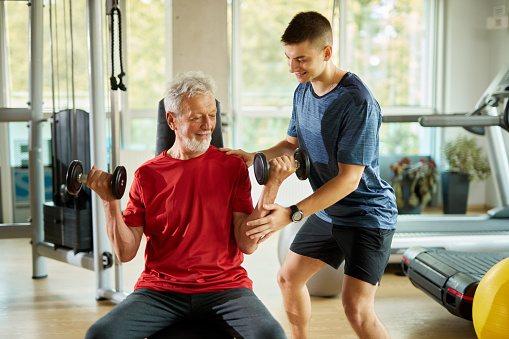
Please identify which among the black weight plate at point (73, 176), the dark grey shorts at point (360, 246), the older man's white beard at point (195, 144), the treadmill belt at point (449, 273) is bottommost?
the treadmill belt at point (449, 273)

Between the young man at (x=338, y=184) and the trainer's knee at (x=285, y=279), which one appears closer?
the young man at (x=338, y=184)

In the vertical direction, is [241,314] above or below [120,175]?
below

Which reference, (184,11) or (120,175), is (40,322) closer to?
(120,175)

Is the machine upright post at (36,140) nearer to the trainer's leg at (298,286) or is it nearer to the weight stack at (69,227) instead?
the weight stack at (69,227)

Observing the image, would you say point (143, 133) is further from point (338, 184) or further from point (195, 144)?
point (338, 184)

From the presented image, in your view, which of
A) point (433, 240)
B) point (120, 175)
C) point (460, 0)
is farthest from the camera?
point (460, 0)

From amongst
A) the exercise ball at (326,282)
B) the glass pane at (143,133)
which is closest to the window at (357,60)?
the glass pane at (143,133)

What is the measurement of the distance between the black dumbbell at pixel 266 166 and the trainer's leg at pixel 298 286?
449 millimetres

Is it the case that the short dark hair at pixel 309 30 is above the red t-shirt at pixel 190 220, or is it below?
above

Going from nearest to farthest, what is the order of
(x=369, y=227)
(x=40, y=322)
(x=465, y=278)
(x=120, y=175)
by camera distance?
(x=120, y=175)
(x=369, y=227)
(x=465, y=278)
(x=40, y=322)

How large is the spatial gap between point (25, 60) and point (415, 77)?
4.09 m

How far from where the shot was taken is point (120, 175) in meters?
1.46

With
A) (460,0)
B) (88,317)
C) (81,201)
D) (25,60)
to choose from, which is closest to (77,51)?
(25,60)

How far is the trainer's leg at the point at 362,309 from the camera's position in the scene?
170cm
